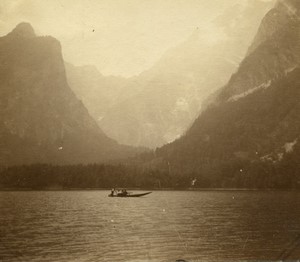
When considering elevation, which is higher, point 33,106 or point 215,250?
point 33,106

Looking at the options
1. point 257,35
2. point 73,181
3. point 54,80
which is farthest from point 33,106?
point 257,35

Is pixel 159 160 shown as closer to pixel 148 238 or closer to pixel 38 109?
pixel 38 109

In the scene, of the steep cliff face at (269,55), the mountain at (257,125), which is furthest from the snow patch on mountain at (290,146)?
the steep cliff face at (269,55)

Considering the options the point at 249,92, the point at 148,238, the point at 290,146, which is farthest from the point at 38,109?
the point at 249,92

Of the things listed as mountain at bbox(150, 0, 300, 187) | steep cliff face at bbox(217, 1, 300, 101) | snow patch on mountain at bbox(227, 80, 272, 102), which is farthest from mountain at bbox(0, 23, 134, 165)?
steep cliff face at bbox(217, 1, 300, 101)

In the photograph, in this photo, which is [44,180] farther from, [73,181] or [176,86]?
[176,86]

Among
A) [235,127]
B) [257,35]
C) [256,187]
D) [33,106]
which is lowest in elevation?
[256,187]

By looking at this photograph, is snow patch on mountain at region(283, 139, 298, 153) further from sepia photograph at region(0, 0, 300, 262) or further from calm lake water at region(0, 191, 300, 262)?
calm lake water at region(0, 191, 300, 262)
